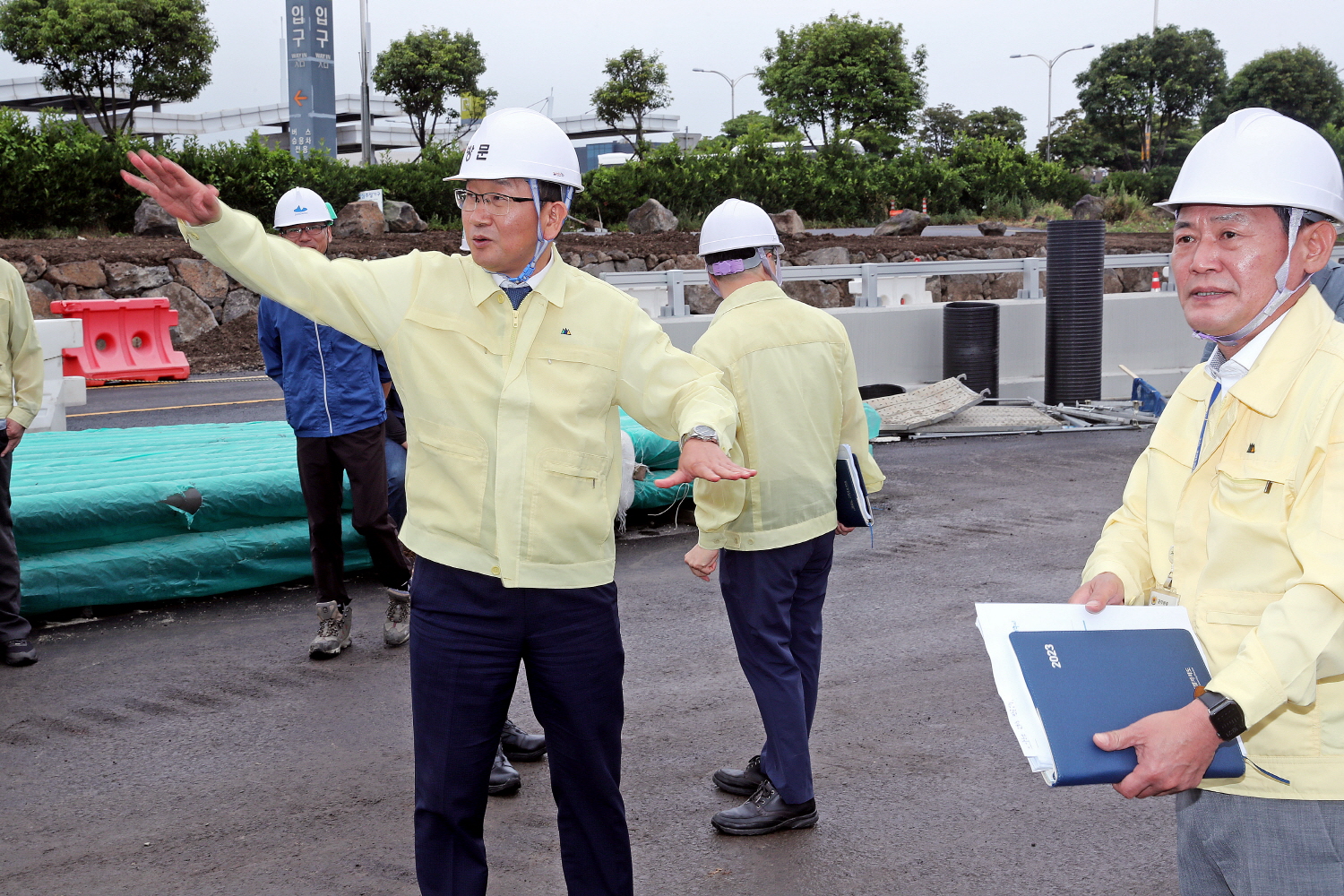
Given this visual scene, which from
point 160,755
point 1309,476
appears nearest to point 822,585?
point 1309,476

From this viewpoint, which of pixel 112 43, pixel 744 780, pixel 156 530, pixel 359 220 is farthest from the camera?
pixel 112 43

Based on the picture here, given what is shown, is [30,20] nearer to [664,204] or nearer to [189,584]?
[664,204]

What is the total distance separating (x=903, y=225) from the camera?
3247 centimetres

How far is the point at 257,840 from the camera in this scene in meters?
4.26

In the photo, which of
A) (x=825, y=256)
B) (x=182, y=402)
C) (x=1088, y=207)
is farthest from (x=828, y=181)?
(x=182, y=402)

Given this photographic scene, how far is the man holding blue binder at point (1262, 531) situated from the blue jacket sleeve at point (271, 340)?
4.71 metres

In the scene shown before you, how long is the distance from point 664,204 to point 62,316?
680 inches

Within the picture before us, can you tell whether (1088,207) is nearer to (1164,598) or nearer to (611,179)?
(611,179)

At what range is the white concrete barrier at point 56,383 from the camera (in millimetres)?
10703

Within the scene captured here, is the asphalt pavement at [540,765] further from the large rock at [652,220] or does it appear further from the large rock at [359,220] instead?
the large rock at [652,220]

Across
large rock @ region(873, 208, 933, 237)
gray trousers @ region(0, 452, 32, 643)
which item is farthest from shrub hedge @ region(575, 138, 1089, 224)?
gray trousers @ region(0, 452, 32, 643)

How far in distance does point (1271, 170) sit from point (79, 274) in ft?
69.1

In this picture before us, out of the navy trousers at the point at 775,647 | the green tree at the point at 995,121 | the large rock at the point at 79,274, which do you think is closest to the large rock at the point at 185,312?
the large rock at the point at 79,274

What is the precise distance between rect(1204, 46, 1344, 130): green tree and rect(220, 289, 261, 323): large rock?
56.9 m
